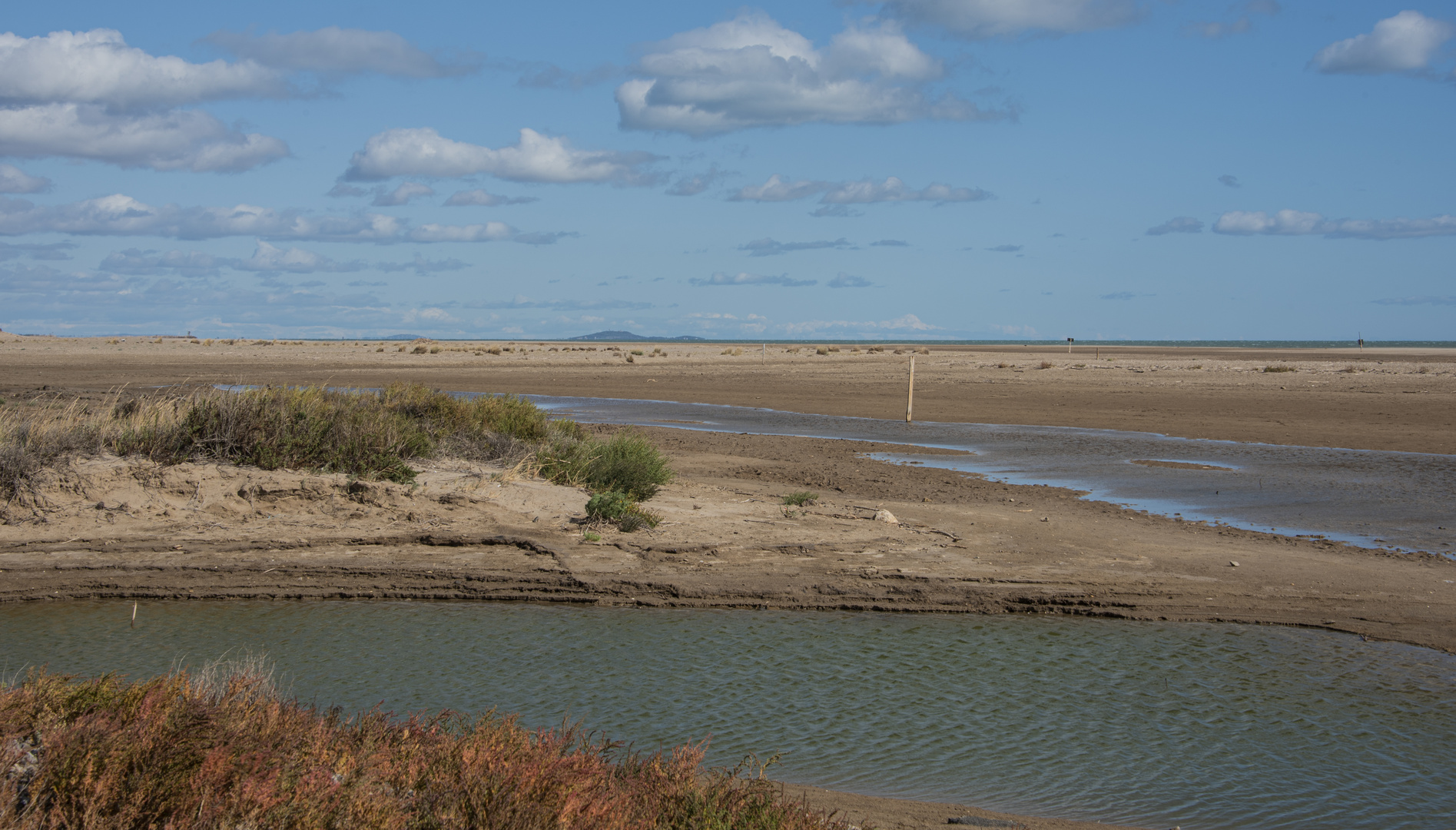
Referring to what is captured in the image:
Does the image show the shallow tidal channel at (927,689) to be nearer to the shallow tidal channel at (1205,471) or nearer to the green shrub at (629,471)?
the green shrub at (629,471)

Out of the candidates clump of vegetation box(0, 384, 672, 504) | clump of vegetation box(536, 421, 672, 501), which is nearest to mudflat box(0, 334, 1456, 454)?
clump of vegetation box(536, 421, 672, 501)

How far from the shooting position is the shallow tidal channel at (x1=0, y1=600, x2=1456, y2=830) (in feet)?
20.9

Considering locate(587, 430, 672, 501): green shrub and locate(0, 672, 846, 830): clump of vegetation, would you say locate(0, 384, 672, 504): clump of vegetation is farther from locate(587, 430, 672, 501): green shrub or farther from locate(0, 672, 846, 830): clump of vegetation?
locate(0, 672, 846, 830): clump of vegetation

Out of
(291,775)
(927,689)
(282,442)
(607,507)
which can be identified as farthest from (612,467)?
(291,775)

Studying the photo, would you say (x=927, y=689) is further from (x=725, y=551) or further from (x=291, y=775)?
(x=291, y=775)

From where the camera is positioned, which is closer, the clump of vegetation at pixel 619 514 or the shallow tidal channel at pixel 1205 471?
the clump of vegetation at pixel 619 514

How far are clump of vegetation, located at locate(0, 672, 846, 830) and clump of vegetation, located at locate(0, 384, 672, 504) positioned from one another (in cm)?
913

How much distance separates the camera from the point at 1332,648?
9109 millimetres

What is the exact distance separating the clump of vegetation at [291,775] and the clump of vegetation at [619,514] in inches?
302

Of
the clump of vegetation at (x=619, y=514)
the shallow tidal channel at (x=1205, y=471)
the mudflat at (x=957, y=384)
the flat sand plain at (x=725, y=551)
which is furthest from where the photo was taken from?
the mudflat at (x=957, y=384)

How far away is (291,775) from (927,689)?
16.9 ft

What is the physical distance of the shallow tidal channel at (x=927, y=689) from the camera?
6355 mm

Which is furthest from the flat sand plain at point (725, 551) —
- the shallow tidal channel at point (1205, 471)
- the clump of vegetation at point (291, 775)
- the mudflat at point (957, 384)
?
the mudflat at point (957, 384)

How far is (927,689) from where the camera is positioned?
317 inches
